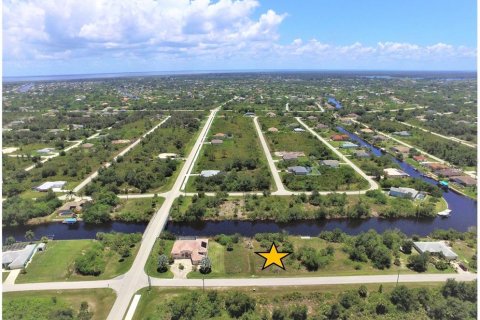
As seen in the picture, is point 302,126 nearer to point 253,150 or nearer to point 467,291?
point 253,150

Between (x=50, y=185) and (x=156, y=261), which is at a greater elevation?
(x=50, y=185)

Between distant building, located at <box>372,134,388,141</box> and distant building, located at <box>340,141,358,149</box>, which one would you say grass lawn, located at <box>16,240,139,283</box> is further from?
distant building, located at <box>372,134,388,141</box>

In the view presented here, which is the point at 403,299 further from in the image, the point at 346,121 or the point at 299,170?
the point at 346,121

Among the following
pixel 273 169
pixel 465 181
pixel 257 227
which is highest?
pixel 273 169

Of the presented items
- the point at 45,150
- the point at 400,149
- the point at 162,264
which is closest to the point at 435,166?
the point at 400,149

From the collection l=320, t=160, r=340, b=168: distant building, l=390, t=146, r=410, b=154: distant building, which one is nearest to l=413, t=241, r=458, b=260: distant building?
l=320, t=160, r=340, b=168: distant building
